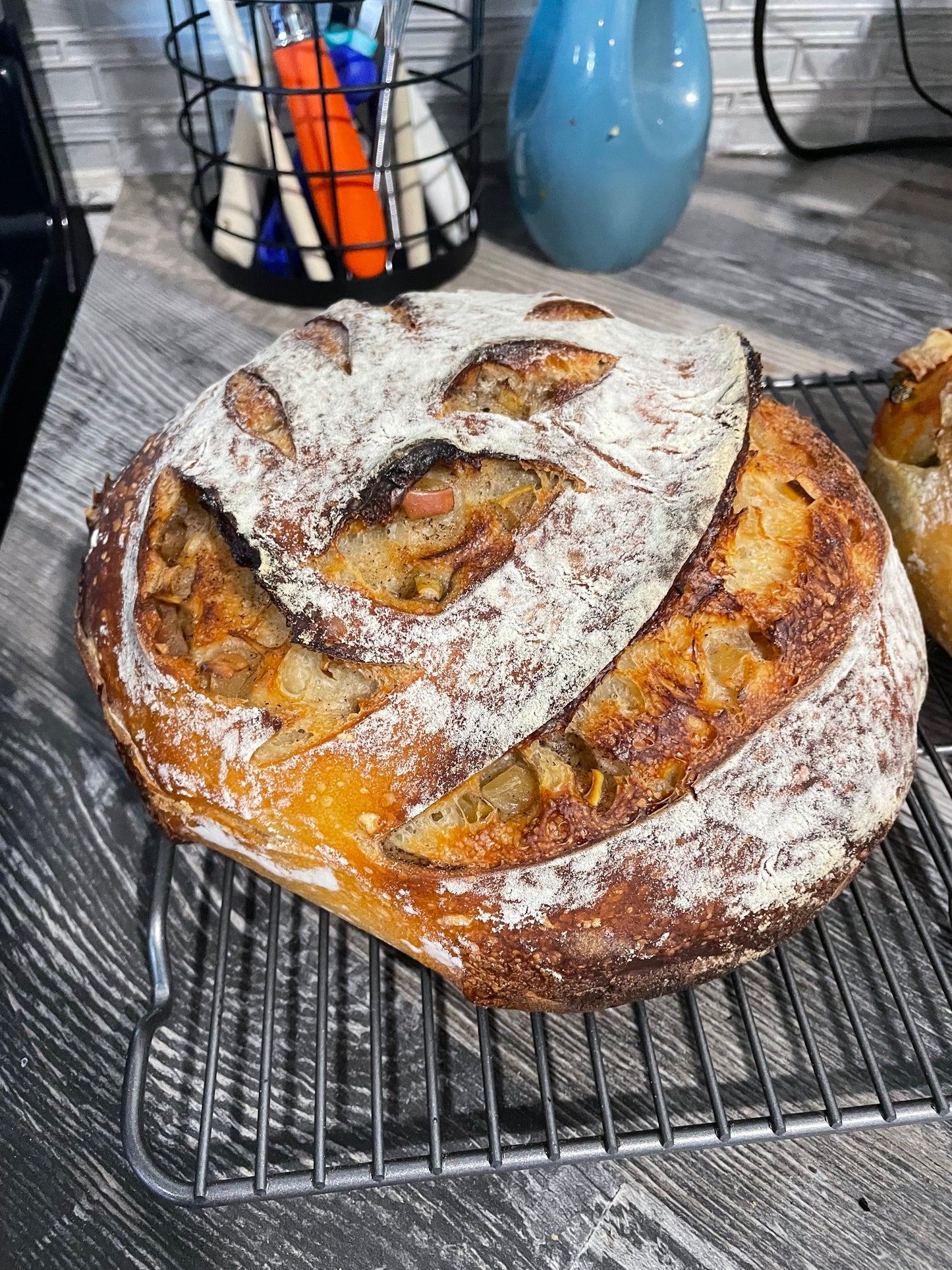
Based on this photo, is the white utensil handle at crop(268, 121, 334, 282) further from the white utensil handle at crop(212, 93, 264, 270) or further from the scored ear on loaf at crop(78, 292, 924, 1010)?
the scored ear on loaf at crop(78, 292, 924, 1010)

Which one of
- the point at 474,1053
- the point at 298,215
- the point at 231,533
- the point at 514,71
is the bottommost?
the point at 474,1053

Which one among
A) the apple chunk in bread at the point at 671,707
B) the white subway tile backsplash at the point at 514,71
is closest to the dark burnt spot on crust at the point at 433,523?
the apple chunk in bread at the point at 671,707

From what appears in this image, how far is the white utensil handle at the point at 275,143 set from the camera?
121 centimetres

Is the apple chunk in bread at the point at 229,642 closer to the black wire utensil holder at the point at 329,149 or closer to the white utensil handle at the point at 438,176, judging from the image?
the black wire utensil holder at the point at 329,149

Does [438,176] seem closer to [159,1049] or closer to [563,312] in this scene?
[563,312]

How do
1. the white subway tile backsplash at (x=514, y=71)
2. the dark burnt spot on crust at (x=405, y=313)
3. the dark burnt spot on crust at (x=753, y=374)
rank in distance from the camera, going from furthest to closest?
the white subway tile backsplash at (x=514, y=71) → the dark burnt spot on crust at (x=405, y=313) → the dark burnt spot on crust at (x=753, y=374)

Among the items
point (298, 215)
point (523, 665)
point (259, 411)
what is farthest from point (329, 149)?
point (523, 665)

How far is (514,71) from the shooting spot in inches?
64.2

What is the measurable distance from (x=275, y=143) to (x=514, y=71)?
56 centimetres

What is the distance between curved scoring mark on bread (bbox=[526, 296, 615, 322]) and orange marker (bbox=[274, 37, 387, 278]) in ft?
1.73

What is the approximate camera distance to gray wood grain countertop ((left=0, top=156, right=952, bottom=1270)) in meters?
0.67

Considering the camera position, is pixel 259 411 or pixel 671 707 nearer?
pixel 671 707

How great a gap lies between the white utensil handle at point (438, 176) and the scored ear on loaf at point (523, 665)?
777 mm

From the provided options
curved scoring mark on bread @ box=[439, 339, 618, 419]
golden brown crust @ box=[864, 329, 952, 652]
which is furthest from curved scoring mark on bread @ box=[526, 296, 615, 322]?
golden brown crust @ box=[864, 329, 952, 652]
